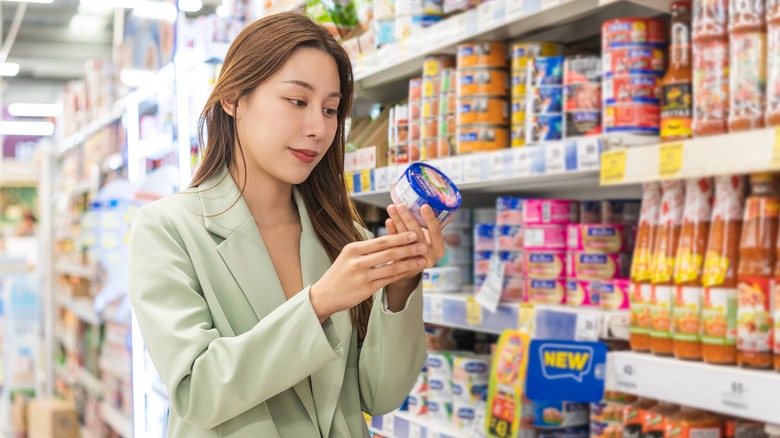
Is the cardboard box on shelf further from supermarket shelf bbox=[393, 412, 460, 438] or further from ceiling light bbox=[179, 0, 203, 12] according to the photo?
supermarket shelf bbox=[393, 412, 460, 438]

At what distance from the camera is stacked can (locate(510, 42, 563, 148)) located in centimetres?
229

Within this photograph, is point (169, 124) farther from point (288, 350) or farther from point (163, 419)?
point (288, 350)

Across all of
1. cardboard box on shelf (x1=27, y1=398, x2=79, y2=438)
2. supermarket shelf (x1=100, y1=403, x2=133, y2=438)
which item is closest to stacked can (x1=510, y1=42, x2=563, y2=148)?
supermarket shelf (x1=100, y1=403, x2=133, y2=438)

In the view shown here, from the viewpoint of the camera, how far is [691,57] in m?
1.77

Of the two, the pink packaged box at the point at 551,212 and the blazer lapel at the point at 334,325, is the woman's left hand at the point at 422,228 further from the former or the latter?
the pink packaged box at the point at 551,212

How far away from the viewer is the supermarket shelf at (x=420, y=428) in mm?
2543

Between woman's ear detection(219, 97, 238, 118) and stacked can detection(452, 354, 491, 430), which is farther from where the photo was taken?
stacked can detection(452, 354, 491, 430)

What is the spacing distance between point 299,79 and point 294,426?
582mm

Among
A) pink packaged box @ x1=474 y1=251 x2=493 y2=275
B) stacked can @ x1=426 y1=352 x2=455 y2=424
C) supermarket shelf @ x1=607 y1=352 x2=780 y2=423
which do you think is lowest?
stacked can @ x1=426 y1=352 x2=455 y2=424

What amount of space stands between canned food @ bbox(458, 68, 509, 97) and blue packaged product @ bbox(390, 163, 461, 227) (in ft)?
3.42

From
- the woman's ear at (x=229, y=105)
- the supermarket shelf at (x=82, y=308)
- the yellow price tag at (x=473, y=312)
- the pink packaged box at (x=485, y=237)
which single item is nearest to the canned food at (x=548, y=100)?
the pink packaged box at (x=485, y=237)

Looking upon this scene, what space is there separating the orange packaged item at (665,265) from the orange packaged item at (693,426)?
0.45ft

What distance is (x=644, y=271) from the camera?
5.97 ft

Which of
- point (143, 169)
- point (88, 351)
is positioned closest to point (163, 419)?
point (143, 169)
